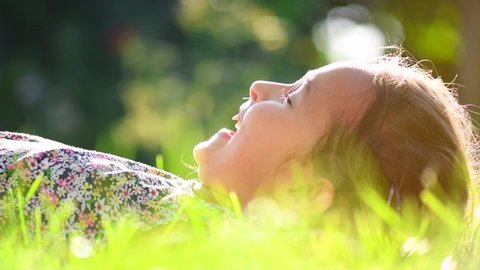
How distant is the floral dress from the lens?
7.73ft

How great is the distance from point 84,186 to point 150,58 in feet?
23.9

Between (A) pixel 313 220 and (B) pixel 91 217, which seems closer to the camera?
(A) pixel 313 220

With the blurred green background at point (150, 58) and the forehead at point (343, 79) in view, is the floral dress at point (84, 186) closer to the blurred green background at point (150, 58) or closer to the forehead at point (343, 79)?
the forehead at point (343, 79)

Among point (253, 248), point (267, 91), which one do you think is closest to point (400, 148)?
point (267, 91)

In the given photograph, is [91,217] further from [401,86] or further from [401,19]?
[401,19]

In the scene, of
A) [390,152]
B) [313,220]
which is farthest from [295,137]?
[313,220]

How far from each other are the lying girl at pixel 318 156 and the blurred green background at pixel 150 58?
578cm

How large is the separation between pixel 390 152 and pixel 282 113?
281mm

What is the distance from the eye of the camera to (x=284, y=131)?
96.1 inches

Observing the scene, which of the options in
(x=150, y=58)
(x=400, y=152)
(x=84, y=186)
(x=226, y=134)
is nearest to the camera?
(x=400, y=152)

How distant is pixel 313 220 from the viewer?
2.02 m

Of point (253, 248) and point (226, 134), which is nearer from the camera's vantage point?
point (253, 248)

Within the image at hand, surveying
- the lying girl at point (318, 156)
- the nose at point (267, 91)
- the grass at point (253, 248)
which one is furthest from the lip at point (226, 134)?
the grass at point (253, 248)

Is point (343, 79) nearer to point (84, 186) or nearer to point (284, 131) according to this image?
point (284, 131)
